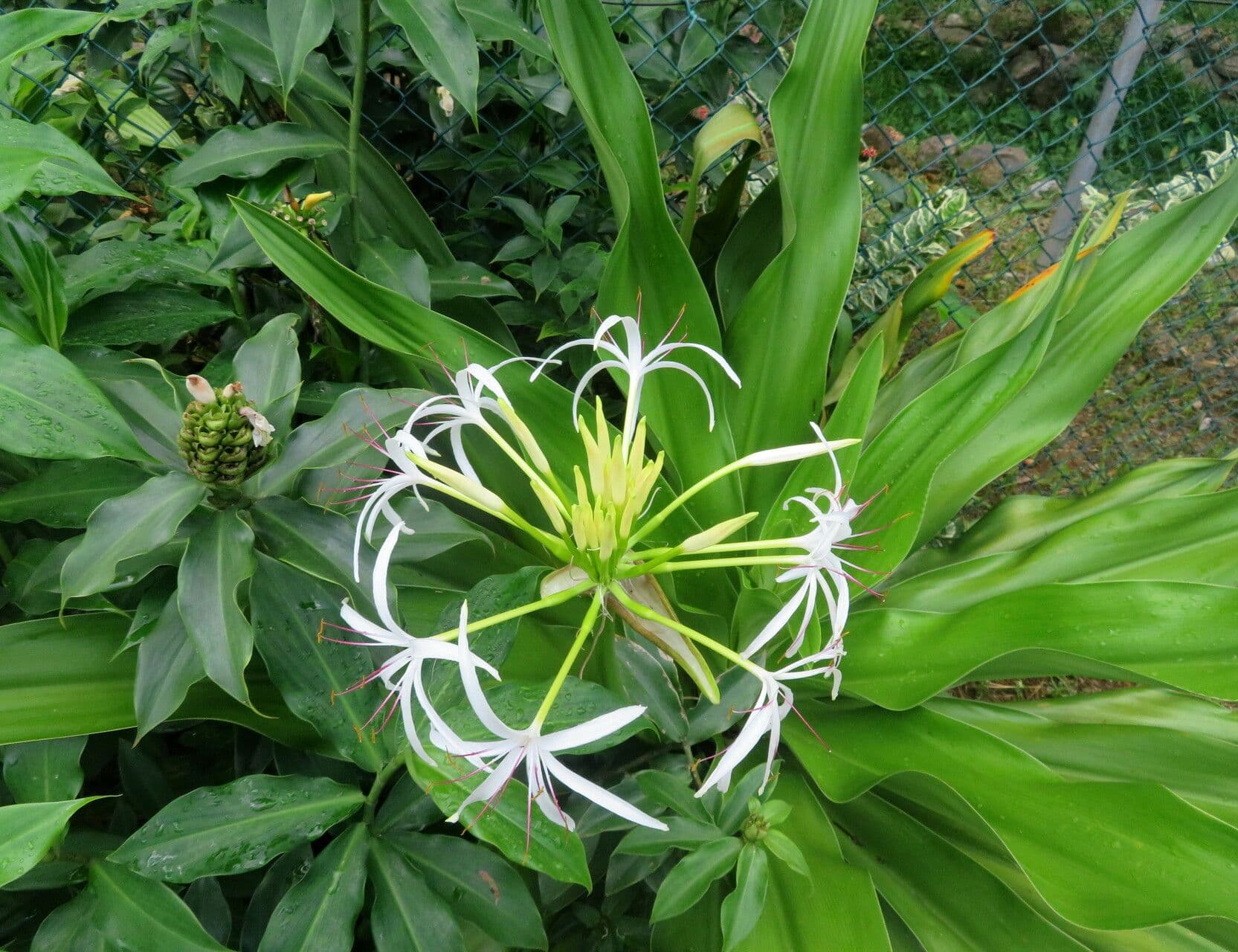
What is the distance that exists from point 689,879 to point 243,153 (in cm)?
104

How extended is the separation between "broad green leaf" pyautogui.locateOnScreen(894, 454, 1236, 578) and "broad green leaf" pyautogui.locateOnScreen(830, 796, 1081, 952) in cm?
48

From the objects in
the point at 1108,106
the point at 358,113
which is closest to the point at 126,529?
the point at 358,113

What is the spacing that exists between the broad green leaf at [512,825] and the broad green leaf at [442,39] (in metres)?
0.74

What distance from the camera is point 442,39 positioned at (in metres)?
1.00

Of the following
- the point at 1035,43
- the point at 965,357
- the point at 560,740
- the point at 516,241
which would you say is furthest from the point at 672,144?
the point at 1035,43

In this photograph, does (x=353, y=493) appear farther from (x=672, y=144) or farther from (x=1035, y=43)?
(x=1035, y=43)

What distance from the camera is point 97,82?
1231mm

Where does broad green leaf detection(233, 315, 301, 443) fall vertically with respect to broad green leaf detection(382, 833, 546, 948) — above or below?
above

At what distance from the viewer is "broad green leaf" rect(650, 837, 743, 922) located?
774 mm

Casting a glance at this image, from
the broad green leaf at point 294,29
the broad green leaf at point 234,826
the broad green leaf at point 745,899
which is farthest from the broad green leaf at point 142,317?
the broad green leaf at point 745,899

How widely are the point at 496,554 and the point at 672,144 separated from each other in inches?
36.4

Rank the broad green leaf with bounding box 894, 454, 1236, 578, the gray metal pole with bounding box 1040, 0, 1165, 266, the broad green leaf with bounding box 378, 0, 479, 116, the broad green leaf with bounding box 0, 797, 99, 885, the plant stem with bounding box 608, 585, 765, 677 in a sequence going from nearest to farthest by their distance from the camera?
the broad green leaf with bounding box 0, 797, 99, 885
the plant stem with bounding box 608, 585, 765, 677
the broad green leaf with bounding box 378, 0, 479, 116
the broad green leaf with bounding box 894, 454, 1236, 578
the gray metal pole with bounding box 1040, 0, 1165, 266

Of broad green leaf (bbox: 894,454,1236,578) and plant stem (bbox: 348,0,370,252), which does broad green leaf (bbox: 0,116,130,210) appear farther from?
broad green leaf (bbox: 894,454,1236,578)

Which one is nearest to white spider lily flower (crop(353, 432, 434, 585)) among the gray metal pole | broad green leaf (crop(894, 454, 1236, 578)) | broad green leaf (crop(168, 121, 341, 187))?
broad green leaf (crop(168, 121, 341, 187))
